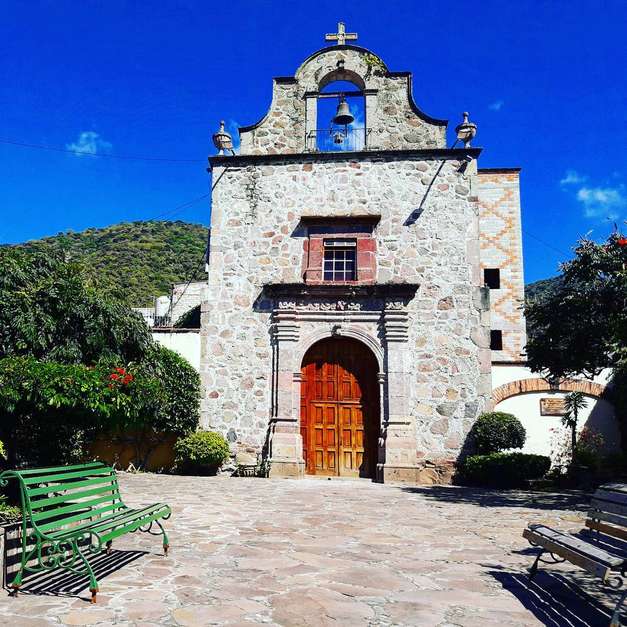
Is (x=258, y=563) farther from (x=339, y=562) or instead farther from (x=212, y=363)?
(x=212, y=363)

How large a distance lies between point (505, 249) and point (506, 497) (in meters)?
9.28

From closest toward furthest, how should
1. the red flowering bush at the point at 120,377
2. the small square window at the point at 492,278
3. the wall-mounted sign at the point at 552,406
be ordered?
the red flowering bush at the point at 120,377
the wall-mounted sign at the point at 552,406
the small square window at the point at 492,278

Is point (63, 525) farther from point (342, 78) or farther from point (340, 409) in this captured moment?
point (342, 78)

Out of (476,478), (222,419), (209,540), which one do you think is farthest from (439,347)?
(209,540)

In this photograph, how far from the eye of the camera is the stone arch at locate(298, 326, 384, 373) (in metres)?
12.4

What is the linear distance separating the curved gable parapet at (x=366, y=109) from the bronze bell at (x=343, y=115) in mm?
408

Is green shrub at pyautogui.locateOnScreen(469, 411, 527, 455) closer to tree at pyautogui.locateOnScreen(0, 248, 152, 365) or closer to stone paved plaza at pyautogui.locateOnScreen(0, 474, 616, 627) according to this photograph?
stone paved plaza at pyautogui.locateOnScreen(0, 474, 616, 627)

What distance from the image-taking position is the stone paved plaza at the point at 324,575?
3.84 m

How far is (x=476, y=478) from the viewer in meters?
11.6

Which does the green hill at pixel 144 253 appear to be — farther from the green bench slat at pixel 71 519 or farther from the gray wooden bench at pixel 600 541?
the gray wooden bench at pixel 600 541

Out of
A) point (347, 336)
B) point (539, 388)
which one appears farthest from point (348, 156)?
point (539, 388)

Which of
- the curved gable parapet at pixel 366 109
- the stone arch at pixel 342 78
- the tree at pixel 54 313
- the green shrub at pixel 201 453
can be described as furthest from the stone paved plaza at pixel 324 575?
the stone arch at pixel 342 78

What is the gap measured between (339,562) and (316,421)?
728 centimetres

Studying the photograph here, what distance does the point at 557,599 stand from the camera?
4.31 metres
